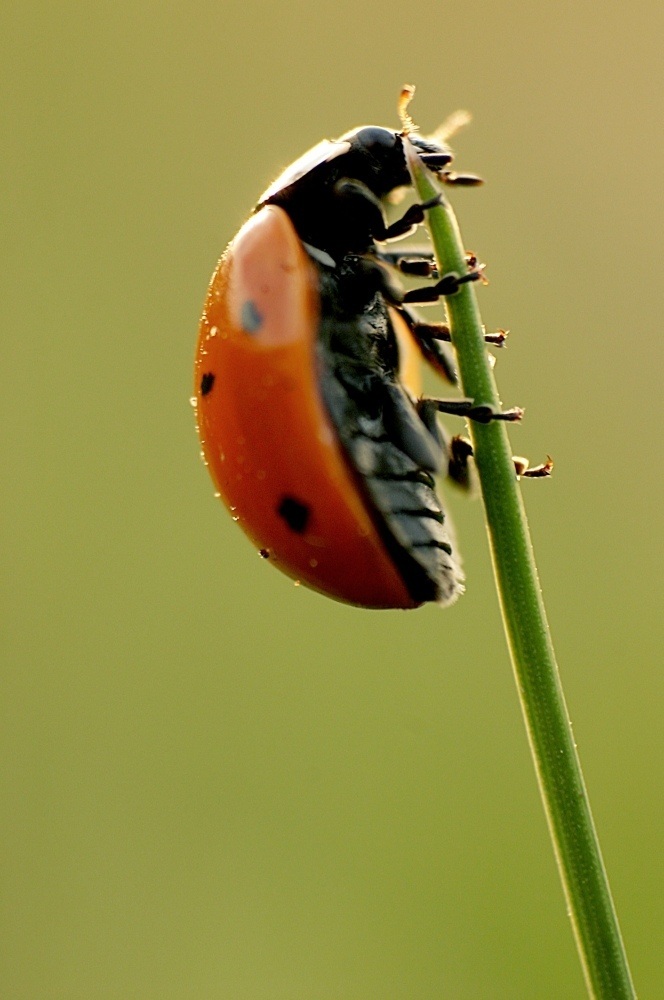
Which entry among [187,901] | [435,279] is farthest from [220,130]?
[435,279]

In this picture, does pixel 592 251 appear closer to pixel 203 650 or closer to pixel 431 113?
pixel 431 113

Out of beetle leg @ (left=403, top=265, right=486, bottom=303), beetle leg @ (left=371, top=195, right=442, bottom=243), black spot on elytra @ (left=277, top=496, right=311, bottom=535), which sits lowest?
black spot on elytra @ (left=277, top=496, right=311, bottom=535)

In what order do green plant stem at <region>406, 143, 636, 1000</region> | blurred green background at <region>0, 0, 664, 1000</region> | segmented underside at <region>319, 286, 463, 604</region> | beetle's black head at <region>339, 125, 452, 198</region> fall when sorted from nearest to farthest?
green plant stem at <region>406, 143, 636, 1000</region>
segmented underside at <region>319, 286, 463, 604</region>
beetle's black head at <region>339, 125, 452, 198</region>
blurred green background at <region>0, 0, 664, 1000</region>

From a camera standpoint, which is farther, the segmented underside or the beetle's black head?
the beetle's black head

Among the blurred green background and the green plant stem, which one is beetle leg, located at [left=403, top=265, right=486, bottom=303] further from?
the blurred green background

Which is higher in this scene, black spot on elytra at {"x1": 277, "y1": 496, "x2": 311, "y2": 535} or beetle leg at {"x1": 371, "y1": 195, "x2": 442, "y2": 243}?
beetle leg at {"x1": 371, "y1": 195, "x2": 442, "y2": 243}

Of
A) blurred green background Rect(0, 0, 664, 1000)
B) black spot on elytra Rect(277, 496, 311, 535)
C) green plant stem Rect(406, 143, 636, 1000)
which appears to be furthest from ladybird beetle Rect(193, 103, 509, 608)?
blurred green background Rect(0, 0, 664, 1000)

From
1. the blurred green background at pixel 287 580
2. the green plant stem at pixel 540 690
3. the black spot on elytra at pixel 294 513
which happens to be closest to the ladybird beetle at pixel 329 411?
the black spot on elytra at pixel 294 513
